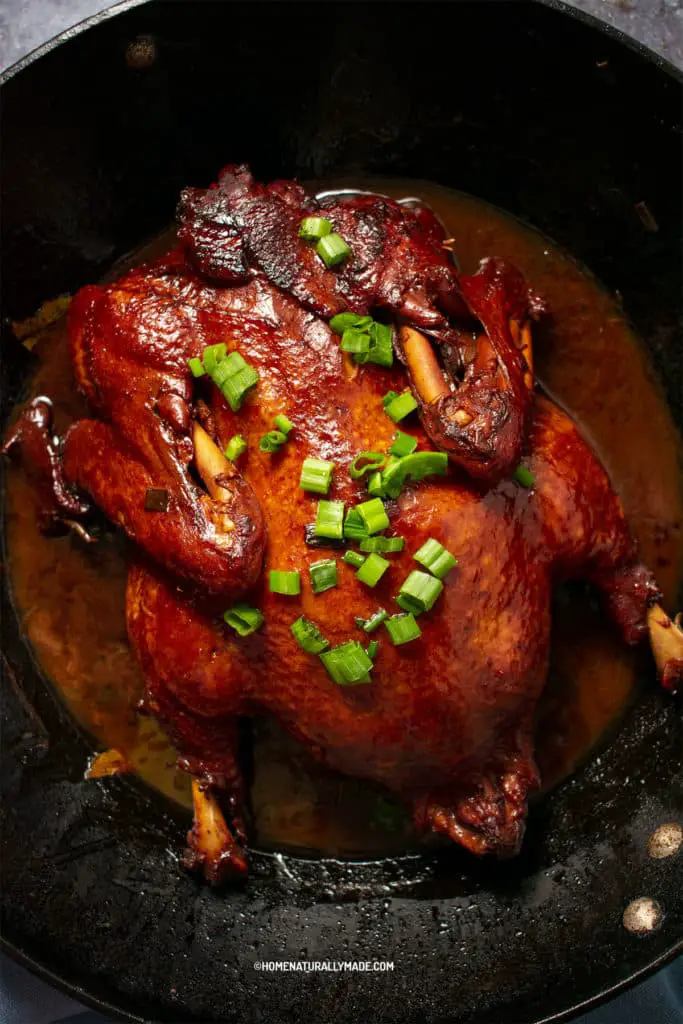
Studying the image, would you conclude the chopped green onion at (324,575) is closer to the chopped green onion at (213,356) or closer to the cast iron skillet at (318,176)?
the chopped green onion at (213,356)

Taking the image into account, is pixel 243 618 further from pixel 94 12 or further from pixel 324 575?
pixel 94 12

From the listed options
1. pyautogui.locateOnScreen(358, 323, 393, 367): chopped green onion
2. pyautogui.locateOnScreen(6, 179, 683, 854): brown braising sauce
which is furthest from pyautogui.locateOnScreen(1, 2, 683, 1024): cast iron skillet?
pyautogui.locateOnScreen(358, 323, 393, 367): chopped green onion

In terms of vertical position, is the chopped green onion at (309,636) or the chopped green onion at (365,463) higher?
the chopped green onion at (365,463)

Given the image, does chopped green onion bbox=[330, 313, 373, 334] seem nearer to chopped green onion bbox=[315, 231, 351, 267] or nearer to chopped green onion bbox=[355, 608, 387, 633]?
chopped green onion bbox=[315, 231, 351, 267]

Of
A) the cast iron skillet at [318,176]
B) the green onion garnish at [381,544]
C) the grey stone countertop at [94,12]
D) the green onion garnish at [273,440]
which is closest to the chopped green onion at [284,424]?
the green onion garnish at [273,440]

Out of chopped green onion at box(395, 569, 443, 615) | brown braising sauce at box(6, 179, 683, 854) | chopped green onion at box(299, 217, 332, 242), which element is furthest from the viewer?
brown braising sauce at box(6, 179, 683, 854)

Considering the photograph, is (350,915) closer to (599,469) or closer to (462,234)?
(599,469)

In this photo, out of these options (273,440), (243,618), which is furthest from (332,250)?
(243,618)
